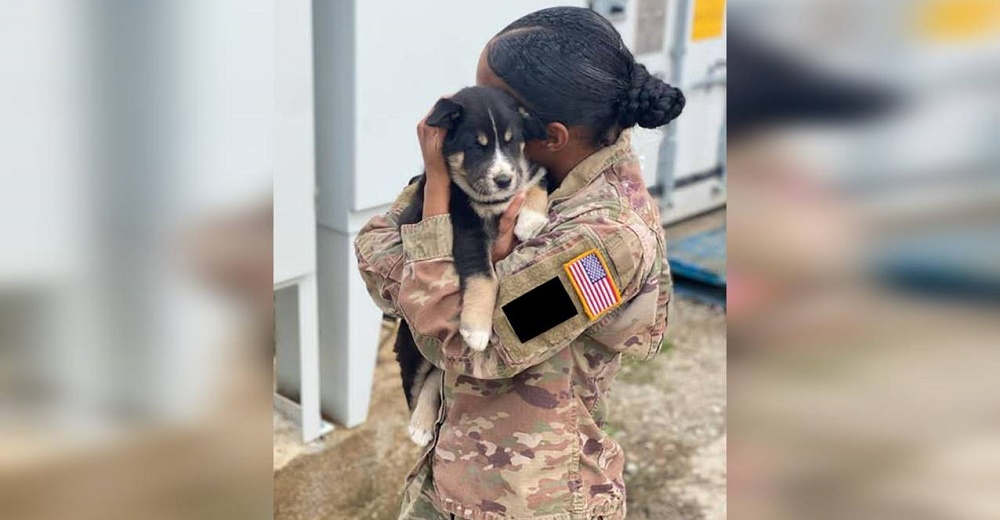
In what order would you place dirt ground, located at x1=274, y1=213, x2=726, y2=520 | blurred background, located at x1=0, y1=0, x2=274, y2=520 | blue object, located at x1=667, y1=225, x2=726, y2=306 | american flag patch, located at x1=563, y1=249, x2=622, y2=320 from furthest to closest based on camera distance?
blue object, located at x1=667, y1=225, x2=726, y2=306 → dirt ground, located at x1=274, y1=213, x2=726, y2=520 → american flag patch, located at x1=563, y1=249, x2=622, y2=320 → blurred background, located at x1=0, y1=0, x2=274, y2=520

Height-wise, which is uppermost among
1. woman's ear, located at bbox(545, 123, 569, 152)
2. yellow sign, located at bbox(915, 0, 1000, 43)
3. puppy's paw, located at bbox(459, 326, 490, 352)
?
yellow sign, located at bbox(915, 0, 1000, 43)

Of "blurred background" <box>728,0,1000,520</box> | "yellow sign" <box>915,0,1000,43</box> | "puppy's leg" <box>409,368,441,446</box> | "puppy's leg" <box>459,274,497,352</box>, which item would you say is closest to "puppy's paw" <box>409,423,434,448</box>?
"puppy's leg" <box>409,368,441,446</box>

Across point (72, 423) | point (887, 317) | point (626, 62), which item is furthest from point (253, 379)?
point (887, 317)

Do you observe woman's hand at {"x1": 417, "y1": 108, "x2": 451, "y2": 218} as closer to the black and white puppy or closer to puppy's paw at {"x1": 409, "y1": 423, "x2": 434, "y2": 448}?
the black and white puppy

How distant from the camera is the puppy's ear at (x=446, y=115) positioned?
1.63m

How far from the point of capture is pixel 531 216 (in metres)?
1.65

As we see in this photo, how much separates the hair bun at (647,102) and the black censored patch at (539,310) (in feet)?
1.06

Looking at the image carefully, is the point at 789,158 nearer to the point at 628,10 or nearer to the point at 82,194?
the point at 82,194

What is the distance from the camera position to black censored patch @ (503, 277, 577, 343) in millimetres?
1565

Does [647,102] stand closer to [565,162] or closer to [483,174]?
[565,162]

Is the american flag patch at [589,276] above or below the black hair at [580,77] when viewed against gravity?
below

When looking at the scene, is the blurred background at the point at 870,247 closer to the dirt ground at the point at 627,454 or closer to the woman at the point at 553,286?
the woman at the point at 553,286

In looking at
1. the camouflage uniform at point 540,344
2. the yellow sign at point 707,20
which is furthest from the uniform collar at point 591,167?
the yellow sign at point 707,20

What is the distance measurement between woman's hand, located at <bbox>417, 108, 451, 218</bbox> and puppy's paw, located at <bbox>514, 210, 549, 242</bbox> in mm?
128
